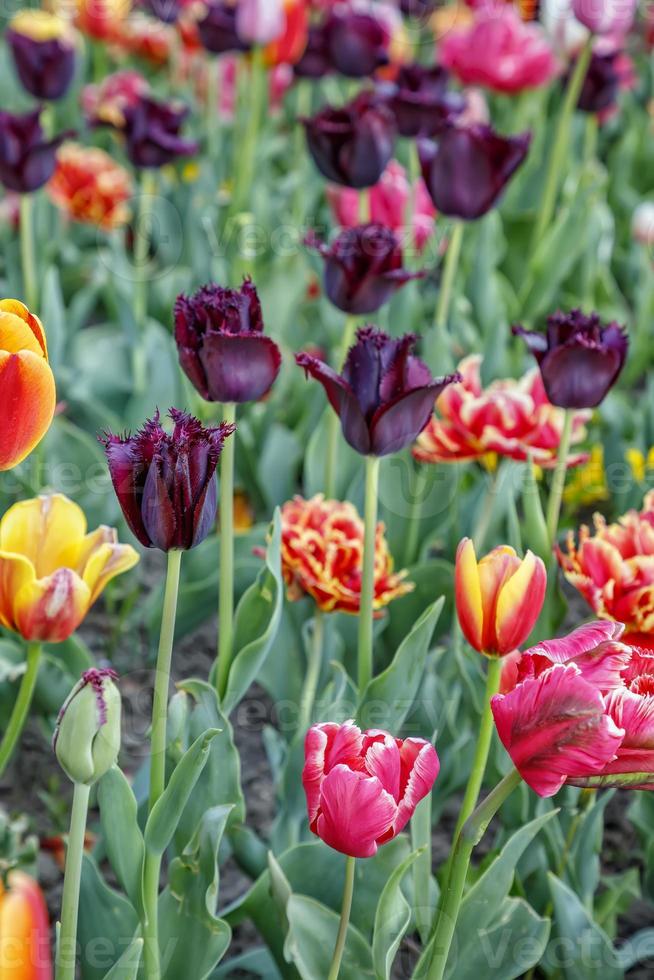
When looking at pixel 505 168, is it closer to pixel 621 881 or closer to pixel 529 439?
pixel 529 439

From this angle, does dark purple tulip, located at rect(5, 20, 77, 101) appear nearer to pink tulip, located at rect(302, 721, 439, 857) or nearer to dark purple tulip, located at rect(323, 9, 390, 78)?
dark purple tulip, located at rect(323, 9, 390, 78)

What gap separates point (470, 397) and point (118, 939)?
0.57 metres

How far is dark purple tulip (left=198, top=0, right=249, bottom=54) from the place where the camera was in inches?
78.6

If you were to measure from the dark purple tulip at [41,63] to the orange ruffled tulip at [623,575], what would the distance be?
3.86 feet

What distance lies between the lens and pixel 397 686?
36.3 inches

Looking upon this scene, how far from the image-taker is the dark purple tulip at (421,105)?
1.65 m

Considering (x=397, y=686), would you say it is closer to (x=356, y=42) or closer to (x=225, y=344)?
(x=225, y=344)

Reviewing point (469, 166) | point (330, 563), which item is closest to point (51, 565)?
point (330, 563)

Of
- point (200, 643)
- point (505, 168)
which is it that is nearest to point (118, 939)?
point (200, 643)

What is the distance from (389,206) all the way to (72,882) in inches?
52.6

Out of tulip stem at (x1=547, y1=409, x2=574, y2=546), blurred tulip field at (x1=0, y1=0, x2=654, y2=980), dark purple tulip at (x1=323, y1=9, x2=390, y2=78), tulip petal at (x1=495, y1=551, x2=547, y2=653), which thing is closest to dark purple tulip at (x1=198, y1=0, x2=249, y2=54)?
blurred tulip field at (x1=0, y1=0, x2=654, y2=980)

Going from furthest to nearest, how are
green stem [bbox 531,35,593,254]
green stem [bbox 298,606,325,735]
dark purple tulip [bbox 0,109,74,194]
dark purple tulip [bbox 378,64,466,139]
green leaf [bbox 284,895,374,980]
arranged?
green stem [bbox 531,35,593,254] → dark purple tulip [bbox 378,64,466,139] → dark purple tulip [bbox 0,109,74,194] → green stem [bbox 298,606,325,735] → green leaf [bbox 284,895,374,980]

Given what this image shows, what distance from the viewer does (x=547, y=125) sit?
106 inches

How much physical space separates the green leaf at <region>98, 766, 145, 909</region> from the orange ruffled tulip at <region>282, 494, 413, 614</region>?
0.89 ft
